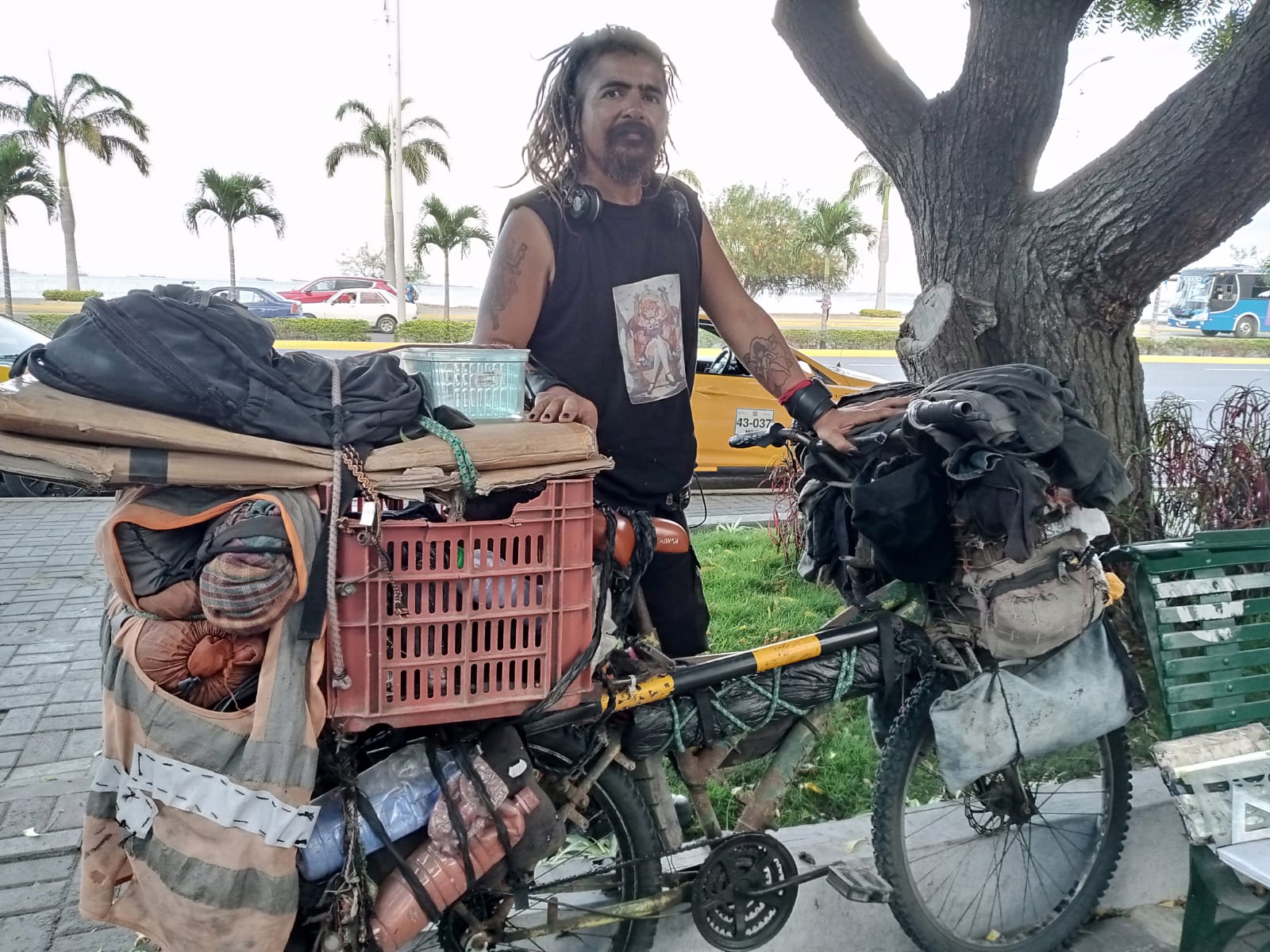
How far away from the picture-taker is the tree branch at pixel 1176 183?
318 centimetres

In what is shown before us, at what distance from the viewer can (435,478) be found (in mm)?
1694

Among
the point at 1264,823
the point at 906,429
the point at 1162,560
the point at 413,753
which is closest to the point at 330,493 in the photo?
the point at 413,753

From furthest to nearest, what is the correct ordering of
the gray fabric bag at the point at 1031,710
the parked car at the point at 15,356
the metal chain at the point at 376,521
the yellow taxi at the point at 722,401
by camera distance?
the yellow taxi at the point at 722,401
the parked car at the point at 15,356
the gray fabric bag at the point at 1031,710
the metal chain at the point at 376,521

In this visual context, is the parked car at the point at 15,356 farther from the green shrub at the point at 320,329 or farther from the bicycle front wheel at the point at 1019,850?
the green shrub at the point at 320,329

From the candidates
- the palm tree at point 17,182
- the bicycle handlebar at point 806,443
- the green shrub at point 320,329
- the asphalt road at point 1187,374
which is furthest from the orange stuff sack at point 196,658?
the palm tree at point 17,182

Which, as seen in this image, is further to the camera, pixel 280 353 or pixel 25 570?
pixel 25 570

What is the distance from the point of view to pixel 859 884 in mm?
2281

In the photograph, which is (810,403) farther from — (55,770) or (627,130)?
(55,770)

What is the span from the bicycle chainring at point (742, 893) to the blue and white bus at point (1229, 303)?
116 feet

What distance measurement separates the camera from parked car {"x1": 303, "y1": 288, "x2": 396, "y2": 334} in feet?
106

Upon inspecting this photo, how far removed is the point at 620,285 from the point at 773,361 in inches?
22.2

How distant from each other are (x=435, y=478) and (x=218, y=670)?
519 millimetres

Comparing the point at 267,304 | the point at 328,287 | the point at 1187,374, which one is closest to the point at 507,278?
the point at 1187,374

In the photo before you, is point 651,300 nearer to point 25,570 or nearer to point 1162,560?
point 1162,560
